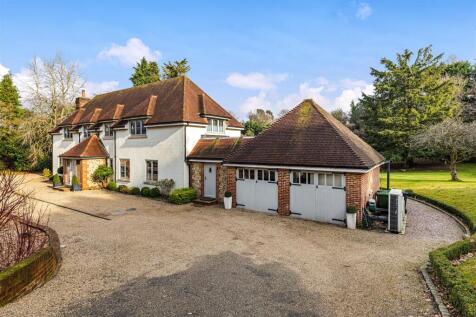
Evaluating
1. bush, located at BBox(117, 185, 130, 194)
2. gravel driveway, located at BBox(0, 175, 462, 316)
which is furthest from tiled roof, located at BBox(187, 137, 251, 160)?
bush, located at BBox(117, 185, 130, 194)

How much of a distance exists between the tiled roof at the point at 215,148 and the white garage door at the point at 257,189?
85.3 inches

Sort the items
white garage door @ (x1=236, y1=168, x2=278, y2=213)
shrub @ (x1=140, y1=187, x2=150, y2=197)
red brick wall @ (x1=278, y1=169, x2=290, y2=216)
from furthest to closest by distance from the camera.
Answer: shrub @ (x1=140, y1=187, x2=150, y2=197) → white garage door @ (x1=236, y1=168, x2=278, y2=213) → red brick wall @ (x1=278, y1=169, x2=290, y2=216)

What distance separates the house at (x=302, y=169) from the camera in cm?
1304

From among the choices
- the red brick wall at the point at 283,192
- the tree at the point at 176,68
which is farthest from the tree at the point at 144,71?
the red brick wall at the point at 283,192

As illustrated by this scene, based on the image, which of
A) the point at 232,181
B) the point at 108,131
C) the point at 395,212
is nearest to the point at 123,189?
the point at 108,131

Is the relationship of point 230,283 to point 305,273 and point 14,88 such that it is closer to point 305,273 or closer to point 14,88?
point 305,273

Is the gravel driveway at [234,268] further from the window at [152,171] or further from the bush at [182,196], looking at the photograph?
the window at [152,171]

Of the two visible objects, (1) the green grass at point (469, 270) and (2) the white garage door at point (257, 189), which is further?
(2) the white garage door at point (257, 189)

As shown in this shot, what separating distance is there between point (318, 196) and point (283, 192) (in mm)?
1880

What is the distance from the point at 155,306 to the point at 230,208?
1046 cm

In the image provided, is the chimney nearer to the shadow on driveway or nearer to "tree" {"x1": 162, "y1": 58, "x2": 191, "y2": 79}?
"tree" {"x1": 162, "y1": 58, "x2": 191, "y2": 79}

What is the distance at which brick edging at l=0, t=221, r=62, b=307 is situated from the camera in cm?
634

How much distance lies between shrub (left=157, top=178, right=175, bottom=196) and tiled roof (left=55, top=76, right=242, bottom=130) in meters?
4.31

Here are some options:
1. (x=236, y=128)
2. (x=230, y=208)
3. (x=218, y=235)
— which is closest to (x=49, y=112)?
(x=236, y=128)
